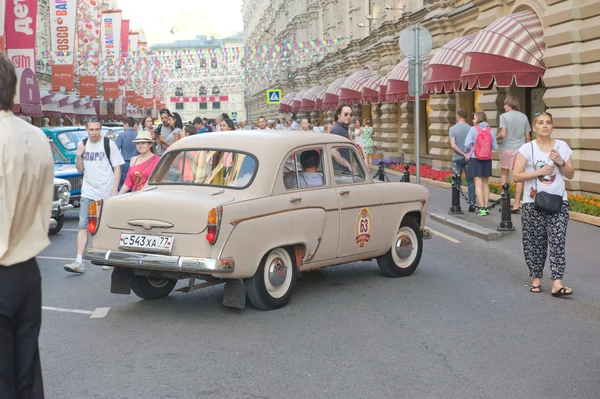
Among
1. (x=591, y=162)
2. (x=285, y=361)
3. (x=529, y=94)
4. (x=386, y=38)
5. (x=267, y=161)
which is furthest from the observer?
(x=386, y=38)

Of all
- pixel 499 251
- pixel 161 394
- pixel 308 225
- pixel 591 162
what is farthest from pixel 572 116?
pixel 161 394

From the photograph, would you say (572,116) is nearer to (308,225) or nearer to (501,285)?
(501,285)

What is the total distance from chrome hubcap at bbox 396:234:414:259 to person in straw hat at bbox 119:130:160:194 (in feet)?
9.45

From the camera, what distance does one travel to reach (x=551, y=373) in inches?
233

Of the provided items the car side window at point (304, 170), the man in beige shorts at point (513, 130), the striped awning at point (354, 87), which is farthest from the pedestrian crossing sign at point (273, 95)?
the car side window at point (304, 170)

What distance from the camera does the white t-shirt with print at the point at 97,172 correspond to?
1076 cm

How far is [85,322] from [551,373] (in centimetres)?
401

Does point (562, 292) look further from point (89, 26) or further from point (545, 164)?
point (89, 26)

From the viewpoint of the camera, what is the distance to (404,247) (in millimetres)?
9891

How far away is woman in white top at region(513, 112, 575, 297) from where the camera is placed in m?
8.64

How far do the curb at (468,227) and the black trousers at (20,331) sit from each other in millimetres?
9532

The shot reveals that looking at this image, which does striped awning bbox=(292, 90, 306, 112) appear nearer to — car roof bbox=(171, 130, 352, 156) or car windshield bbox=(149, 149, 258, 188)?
car roof bbox=(171, 130, 352, 156)

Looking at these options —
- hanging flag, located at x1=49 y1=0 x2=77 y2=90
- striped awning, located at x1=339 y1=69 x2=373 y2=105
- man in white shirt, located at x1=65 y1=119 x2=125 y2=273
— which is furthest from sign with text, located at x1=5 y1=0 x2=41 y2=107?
man in white shirt, located at x1=65 y1=119 x2=125 y2=273

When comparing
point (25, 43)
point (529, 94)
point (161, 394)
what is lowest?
point (161, 394)
